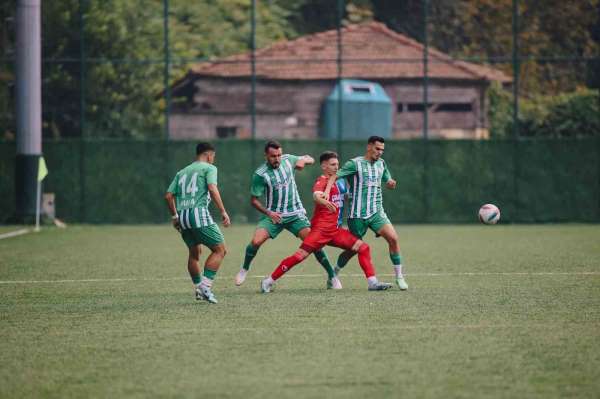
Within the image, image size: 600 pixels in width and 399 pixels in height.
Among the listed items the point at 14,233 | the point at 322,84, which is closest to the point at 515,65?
the point at 322,84

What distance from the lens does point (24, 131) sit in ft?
88.7

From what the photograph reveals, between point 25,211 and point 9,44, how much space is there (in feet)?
19.0

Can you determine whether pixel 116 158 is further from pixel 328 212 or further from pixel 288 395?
pixel 288 395

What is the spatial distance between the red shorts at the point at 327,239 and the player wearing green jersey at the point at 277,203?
28 cm

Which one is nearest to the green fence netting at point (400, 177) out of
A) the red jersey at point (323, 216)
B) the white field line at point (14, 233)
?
the white field line at point (14, 233)

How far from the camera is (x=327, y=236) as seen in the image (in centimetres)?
1297

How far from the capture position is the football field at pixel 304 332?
7543mm

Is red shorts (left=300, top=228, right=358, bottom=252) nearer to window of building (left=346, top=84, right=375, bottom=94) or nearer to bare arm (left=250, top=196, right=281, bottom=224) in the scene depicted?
bare arm (left=250, top=196, right=281, bottom=224)

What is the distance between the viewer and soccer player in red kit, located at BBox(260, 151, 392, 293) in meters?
12.8

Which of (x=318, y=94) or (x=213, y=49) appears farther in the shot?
(x=213, y=49)

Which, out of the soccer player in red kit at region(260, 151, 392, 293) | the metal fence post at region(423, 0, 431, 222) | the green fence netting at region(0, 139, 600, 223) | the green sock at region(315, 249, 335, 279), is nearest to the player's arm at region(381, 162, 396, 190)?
the soccer player in red kit at region(260, 151, 392, 293)

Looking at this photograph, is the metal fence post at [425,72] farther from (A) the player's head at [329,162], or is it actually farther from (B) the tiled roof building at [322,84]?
(A) the player's head at [329,162]

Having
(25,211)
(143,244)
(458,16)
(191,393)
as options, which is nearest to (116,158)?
(25,211)

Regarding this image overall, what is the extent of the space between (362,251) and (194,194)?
2194 mm
